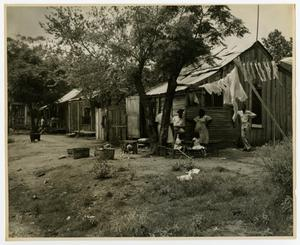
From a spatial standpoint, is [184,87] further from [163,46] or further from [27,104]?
[27,104]

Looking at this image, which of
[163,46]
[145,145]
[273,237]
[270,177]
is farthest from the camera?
[145,145]

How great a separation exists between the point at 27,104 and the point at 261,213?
2947 millimetres

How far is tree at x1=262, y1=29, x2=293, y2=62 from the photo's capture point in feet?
15.9

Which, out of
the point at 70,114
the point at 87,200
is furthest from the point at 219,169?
the point at 70,114

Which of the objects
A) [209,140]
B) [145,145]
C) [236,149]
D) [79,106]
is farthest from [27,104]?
[236,149]

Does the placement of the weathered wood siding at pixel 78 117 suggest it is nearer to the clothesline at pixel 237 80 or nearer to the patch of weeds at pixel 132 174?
the patch of weeds at pixel 132 174

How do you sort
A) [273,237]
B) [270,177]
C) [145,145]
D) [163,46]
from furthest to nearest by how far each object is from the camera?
[145,145], [163,46], [270,177], [273,237]

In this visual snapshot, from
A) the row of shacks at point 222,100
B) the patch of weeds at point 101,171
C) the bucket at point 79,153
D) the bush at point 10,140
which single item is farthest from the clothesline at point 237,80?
the bush at point 10,140

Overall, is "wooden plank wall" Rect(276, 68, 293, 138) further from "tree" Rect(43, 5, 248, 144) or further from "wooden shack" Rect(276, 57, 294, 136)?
"tree" Rect(43, 5, 248, 144)

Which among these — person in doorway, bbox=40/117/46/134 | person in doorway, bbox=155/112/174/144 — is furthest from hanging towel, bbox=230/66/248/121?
person in doorway, bbox=40/117/46/134

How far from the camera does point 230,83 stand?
5.39 meters

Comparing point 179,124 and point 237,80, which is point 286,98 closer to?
point 237,80

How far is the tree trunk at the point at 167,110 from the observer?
17.8 ft

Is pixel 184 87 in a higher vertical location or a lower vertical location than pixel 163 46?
lower
